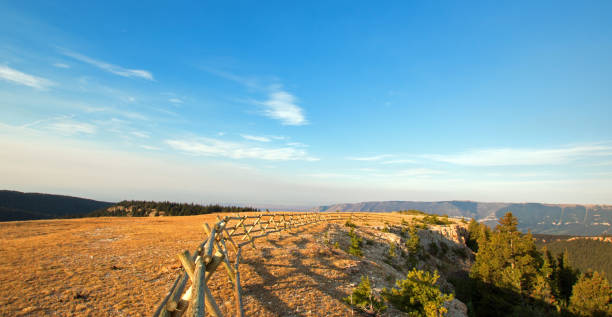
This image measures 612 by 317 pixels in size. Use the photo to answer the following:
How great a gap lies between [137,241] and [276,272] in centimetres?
1365

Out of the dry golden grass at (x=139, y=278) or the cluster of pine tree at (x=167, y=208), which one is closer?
the dry golden grass at (x=139, y=278)

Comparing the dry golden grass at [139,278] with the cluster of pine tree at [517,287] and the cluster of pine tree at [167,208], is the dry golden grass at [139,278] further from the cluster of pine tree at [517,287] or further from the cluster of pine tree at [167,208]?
the cluster of pine tree at [167,208]

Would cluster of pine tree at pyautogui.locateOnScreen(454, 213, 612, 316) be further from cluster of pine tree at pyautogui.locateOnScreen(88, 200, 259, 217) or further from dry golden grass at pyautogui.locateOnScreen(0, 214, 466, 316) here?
cluster of pine tree at pyautogui.locateOnScreen(88, 200, 259, 217)

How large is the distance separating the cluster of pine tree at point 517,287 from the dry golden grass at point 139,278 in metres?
25.3

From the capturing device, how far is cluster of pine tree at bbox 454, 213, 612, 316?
30.4 meters

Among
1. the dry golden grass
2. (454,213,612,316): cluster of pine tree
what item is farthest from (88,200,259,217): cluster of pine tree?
the dry golden grass

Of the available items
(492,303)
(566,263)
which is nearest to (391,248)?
(492,303)

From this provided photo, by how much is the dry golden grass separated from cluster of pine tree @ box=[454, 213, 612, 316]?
83.1 feet

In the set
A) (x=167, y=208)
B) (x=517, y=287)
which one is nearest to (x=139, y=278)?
(x=517, y=287)

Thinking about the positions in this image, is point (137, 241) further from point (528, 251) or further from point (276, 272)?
point (528, 251)

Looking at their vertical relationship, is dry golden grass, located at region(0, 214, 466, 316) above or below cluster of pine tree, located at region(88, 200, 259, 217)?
above

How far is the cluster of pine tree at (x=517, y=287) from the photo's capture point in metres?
30.4

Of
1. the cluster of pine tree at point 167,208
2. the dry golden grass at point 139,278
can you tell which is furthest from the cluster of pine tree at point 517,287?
the cluster of pine tree at point 167,208

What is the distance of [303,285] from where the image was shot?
1330 centimetres
